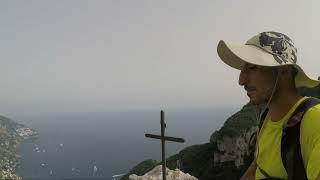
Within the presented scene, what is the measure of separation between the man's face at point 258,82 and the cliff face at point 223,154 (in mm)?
56442

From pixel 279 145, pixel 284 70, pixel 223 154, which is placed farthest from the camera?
pixel 223 154

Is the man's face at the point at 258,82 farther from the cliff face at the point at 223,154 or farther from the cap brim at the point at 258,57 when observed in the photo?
the cliff face at the point at 223,154

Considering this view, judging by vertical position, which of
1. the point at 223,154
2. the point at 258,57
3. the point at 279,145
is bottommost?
the point at 223,154

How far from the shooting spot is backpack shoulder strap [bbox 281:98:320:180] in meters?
2.28

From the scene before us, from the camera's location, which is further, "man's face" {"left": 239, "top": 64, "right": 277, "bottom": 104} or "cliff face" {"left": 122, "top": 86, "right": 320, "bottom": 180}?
"cliff face" {"left": 122, "top": 86, "right": 320, "bottom": 180}

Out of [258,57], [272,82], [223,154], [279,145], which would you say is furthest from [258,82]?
[223,154]

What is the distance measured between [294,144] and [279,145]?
229 mm

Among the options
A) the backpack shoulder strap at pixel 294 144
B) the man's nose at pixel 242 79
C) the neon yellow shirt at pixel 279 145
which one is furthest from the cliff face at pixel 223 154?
the backpack shoulder strap at pixel 294 144

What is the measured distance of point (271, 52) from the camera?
2.63m

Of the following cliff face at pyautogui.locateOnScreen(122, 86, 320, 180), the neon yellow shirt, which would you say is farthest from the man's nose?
cliff face at pyautogui.locateOnScreen(122, 86, 320, 180)

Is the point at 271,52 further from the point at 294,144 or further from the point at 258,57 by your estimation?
the point at 294,144

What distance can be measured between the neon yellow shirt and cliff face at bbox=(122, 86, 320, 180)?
56277 millimetres

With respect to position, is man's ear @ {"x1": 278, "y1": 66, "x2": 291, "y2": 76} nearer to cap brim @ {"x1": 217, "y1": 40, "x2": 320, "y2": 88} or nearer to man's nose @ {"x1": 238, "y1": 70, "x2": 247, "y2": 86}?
cap brim @ {"x1": 217, "y1": 40, "x2": 320, "y2": 88}

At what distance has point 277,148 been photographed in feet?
8.49
